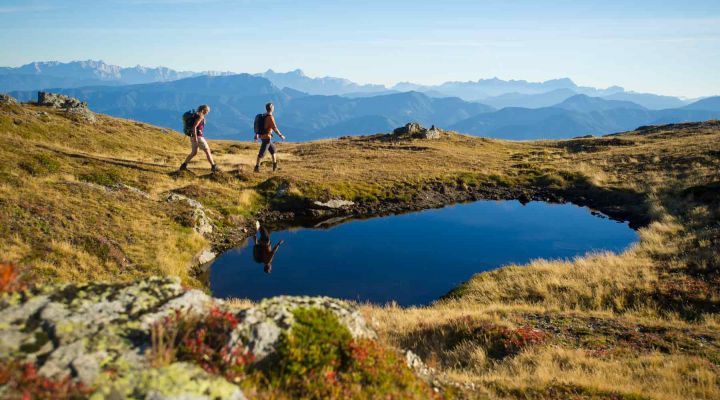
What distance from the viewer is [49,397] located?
4.75m

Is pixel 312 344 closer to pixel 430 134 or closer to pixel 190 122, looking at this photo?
pixel 190 122

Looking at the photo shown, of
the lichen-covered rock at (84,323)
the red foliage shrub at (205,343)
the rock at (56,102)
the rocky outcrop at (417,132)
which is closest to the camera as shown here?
the lichen-covered rock at (84,323)

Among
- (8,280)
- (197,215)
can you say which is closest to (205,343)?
(8,280)

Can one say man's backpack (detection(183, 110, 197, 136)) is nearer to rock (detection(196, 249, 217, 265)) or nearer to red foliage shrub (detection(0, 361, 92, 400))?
rock (detection(196, 249, 217, 265))

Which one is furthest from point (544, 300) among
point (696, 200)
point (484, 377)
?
point (696, 200)

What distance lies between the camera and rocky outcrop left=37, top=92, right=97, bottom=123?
5250cm

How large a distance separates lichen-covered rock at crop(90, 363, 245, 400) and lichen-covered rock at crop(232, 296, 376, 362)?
37.3 inches

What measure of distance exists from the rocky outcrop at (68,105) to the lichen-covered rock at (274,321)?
5586 centimetres

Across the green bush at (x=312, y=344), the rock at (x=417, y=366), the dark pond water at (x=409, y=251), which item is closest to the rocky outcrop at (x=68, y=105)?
the dark pond water at (x=409, y=251)

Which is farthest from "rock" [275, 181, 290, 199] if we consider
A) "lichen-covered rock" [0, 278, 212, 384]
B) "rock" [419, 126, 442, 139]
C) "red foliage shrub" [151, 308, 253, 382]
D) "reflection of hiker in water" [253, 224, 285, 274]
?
"rock" [419, 126, 442, 139]

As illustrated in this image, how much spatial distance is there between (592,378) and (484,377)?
2.51 meters

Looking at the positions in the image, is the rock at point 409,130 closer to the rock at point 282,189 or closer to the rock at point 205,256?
the rock at point 282,189

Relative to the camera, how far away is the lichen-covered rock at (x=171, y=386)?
5.06 metres

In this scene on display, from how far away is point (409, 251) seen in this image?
84.7 feet
